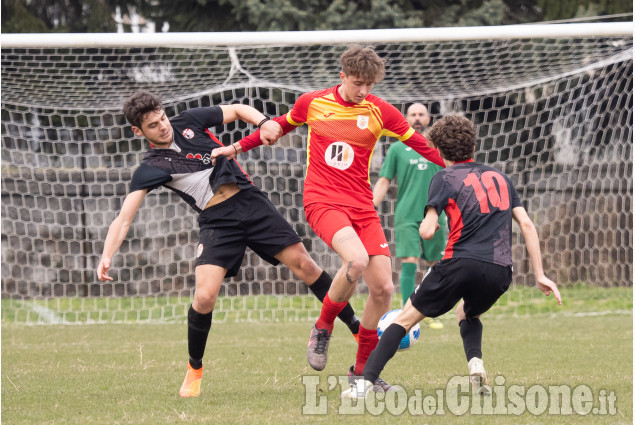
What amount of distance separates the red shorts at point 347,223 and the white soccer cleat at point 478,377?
3.00ft

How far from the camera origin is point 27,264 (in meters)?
12.1

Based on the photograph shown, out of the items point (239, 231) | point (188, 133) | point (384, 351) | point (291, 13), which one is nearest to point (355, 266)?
point (384, 351)

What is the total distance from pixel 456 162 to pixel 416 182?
3.58 metres

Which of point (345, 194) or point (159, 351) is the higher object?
point (345, 194)

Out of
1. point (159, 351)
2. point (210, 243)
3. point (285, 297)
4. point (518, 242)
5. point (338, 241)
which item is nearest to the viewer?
point (338, 241)

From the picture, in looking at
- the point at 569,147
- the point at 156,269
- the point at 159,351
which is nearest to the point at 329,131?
the point at 159,351

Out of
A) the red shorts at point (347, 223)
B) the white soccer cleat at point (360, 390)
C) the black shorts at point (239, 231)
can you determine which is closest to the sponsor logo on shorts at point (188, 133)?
the black shorts at point (239, 231)

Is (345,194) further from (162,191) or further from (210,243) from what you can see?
(162,191)

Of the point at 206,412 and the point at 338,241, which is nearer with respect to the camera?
the point at 206,412

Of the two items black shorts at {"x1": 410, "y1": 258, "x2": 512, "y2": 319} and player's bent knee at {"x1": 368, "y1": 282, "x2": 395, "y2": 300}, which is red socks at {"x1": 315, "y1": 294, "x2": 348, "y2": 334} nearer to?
player's bent knee at {"x1": 368, "y1": 282, "x2": 395, "y2": 300}

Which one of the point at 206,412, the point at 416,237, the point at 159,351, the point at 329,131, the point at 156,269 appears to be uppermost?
the point at 329,131

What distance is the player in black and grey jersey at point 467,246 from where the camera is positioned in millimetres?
4355

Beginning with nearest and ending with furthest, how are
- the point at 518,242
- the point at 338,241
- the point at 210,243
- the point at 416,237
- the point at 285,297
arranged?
the point at 338,241 < the point at 210,243 < the point at 416,237 < the point at 285,297 < the point at 518,242

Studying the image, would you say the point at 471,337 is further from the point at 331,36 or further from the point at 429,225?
the point at 331,36
